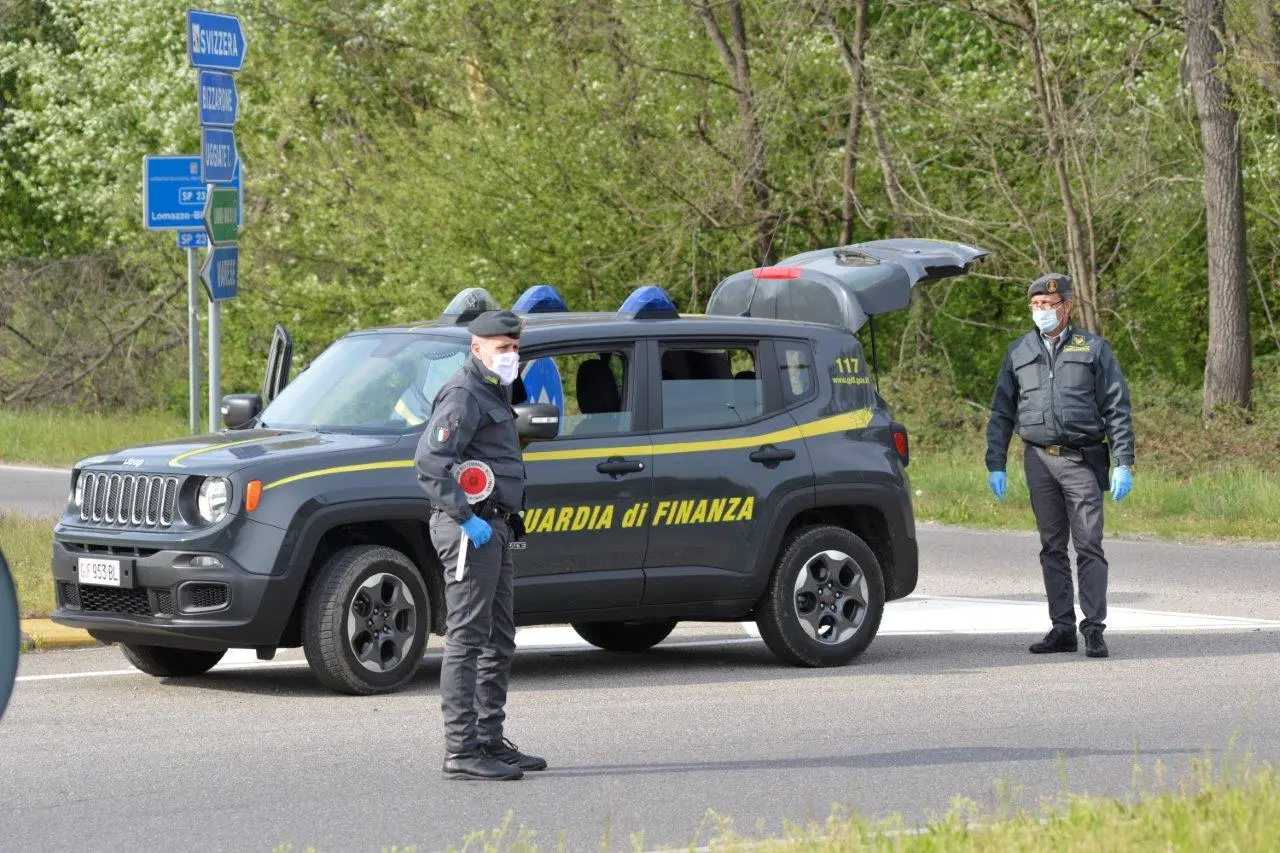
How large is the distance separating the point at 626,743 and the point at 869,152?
65.4ft

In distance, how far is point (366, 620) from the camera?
922 cm

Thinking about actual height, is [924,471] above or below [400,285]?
below

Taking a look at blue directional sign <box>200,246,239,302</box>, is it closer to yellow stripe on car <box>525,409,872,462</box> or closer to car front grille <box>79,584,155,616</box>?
car front grille <box>79,584,155,616</box>

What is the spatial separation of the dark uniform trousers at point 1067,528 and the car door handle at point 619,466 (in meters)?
2.24

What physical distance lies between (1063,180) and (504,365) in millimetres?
18210

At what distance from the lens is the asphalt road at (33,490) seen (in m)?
18.7

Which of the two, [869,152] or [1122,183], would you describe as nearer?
[1122,183]

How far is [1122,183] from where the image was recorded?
25.3 meters

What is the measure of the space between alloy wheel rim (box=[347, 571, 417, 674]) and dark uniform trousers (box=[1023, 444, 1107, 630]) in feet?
11.1

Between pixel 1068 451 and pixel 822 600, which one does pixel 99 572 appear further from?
pixel 1068 451

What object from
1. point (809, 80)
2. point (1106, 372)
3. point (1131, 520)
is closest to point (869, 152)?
point (809, 80)

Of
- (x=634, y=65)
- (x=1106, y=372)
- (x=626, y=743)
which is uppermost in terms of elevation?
(x=634, y=65)

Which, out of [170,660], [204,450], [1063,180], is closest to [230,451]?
[204,450]

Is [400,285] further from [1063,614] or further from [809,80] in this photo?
[1063,614]
